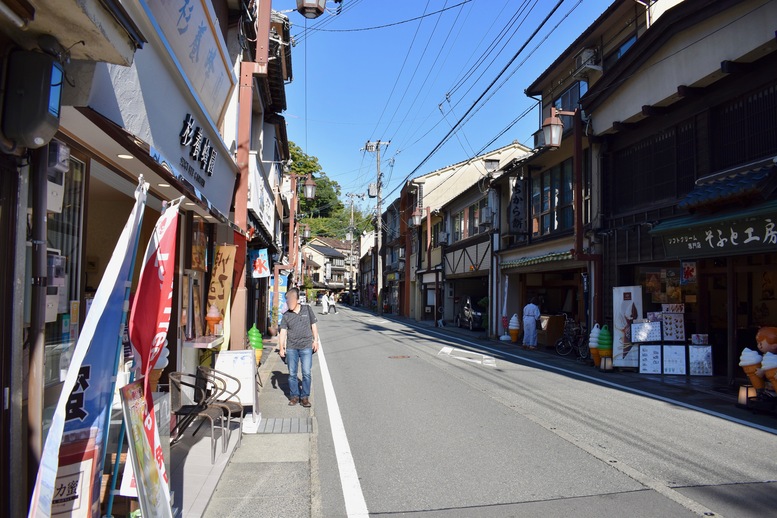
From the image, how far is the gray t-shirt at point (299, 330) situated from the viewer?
8688 millimetres

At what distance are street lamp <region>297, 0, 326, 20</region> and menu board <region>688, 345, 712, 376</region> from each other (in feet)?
35.2

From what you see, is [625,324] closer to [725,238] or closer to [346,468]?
[725,238]

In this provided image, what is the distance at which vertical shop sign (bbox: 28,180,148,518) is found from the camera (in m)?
2.94

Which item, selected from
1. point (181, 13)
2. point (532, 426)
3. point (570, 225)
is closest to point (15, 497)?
point (181, 13)

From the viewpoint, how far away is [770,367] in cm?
856

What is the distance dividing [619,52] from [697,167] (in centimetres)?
619

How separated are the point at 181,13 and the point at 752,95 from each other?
1070cm

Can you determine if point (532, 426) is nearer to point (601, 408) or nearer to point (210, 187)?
point (601, 408)

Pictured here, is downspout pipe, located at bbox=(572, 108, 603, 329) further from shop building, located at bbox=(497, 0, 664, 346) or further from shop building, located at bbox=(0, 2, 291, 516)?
shop building, located at bbox=(0, 2, 291, 516)

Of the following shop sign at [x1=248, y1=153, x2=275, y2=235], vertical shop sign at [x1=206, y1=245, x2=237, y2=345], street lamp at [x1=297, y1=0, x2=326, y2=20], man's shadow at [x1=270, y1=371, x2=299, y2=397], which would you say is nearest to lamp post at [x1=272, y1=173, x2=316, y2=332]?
shop sign at [x1=248, y1=153, x2=275, y2=235]

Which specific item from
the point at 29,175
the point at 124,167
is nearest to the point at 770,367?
the point at 124,167

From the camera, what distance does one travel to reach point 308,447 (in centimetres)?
669

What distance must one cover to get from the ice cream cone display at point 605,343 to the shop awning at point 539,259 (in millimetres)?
3270

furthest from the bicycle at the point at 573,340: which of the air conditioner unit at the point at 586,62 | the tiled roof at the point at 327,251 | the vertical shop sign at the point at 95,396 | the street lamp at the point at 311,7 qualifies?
the tiled roof at the point at 327,251
